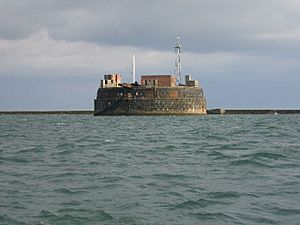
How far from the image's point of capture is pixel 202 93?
361 feet

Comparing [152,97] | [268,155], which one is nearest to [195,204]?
[268,155]

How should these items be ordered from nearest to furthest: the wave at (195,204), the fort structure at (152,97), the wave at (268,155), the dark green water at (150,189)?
the dark green water at (150,189)
the wave at (195,204)
the wave at (268,155)
the fort structure at (152,97)

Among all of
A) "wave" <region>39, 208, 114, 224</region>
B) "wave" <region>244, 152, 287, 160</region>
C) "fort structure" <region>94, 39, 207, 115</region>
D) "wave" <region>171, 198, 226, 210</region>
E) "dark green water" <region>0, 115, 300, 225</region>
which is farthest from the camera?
"fort structure" <region>94, 39, 207, 115</region>

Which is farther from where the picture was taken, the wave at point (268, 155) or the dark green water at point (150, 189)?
the wave at point (268, 155)

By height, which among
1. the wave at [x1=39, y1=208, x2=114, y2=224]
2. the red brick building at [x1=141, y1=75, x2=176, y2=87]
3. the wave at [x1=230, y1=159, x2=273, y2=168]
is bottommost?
the wave at [x1=39, y1=208, x2=114, y2=224]

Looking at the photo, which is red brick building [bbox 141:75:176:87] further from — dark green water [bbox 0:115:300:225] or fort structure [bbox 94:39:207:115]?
dark green water [bbox 0:115:300:225]

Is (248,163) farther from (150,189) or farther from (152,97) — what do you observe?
(152,97)

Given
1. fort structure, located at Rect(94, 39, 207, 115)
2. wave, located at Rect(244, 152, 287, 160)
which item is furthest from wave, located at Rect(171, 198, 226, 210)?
fort structure, located at Rect(94, 39, 207, 115)

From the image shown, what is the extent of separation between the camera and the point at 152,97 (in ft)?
334

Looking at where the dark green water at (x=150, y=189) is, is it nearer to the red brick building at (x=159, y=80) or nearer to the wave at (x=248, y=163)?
the wave at (x=248, y=163)

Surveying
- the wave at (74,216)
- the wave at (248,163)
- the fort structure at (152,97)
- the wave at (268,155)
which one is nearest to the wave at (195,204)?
the wave at (74,216)

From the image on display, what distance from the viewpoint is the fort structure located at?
102312 mm

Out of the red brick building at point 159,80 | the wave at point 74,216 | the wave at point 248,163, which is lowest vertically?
the wave at point 74,216

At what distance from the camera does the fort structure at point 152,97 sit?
4028 inches
